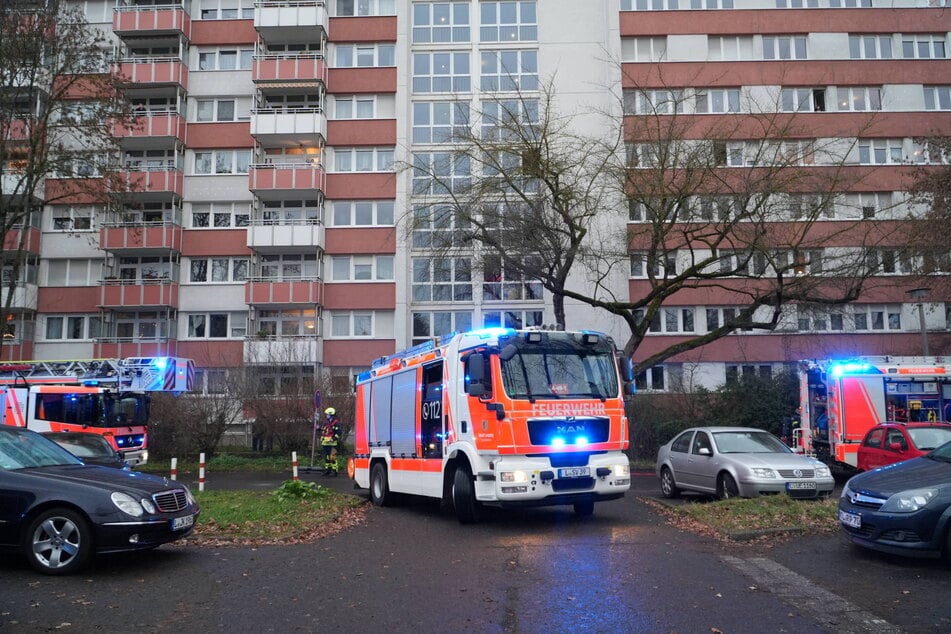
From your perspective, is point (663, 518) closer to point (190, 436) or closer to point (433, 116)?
point (190, 436)

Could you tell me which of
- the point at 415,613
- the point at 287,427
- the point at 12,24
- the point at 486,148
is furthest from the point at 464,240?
the point at 415,613

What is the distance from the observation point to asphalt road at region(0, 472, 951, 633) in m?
6.25

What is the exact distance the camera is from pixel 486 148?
22219 mm

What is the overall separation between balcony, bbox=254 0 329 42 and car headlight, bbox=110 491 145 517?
33.6m

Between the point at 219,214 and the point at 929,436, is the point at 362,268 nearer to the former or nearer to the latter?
the point at 219,214

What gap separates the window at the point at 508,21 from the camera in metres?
38.4

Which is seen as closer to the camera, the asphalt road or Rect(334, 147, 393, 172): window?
the asphalt road

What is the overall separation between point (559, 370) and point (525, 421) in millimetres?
1045

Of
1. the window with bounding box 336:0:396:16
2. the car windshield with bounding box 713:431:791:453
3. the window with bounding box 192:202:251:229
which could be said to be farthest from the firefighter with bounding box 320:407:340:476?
the window with bounding box 336:0:396:16

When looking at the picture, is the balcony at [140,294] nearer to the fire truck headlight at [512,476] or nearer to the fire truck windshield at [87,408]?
the fire truck windshield at [87,408]

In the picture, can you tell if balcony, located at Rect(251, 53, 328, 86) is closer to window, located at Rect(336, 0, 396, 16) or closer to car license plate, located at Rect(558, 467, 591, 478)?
window, located at Rect(336, 0, 396, 16)

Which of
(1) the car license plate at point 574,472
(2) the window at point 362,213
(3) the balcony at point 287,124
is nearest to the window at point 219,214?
(3) the balcony at point 287,124

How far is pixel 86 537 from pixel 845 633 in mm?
6968

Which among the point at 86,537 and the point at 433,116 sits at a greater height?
the point at 433,116
